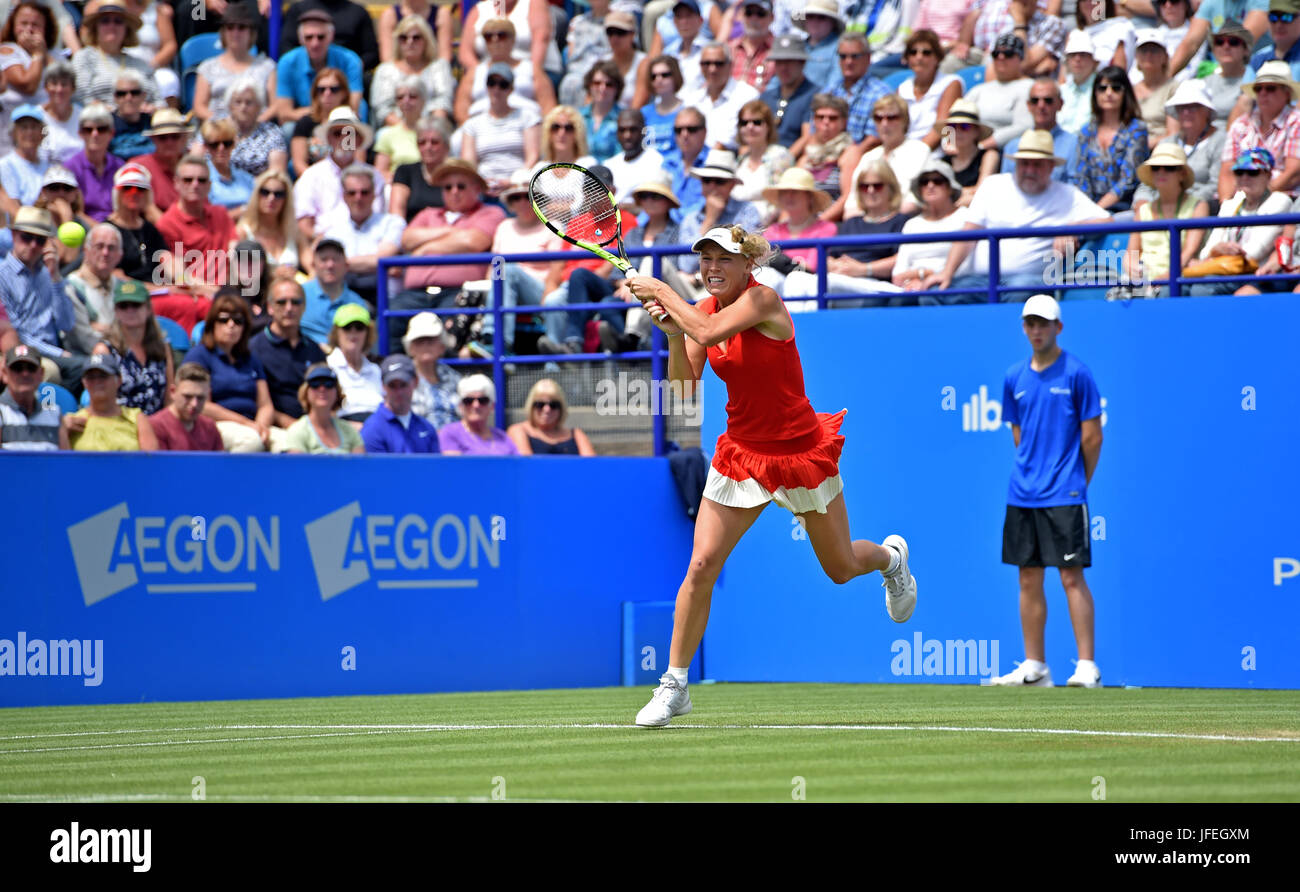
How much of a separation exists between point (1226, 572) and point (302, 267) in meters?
8.09

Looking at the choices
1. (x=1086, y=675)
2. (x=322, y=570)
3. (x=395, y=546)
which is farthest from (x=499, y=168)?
(x=1086, y=675)

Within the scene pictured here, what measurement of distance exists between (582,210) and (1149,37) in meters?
7.61

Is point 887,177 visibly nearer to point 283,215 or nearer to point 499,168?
point 499,168

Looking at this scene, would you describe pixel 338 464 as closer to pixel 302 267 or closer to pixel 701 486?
pixel 701 486

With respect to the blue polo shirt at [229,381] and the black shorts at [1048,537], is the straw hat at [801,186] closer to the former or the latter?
the black shorts at [1048,537]

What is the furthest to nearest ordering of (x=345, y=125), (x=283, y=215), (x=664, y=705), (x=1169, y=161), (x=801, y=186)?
(x=345, y=125)
(x=283, y=215)
(x=801, y=186)
(x=1169, y=161)
(x=664, y=705)

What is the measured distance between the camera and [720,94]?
60.8 ft

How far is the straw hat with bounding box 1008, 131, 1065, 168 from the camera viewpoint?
14883 millimetres

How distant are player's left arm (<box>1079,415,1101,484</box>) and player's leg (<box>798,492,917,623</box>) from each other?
2.79 metres

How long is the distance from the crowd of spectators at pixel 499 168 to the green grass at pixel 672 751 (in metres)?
3.32

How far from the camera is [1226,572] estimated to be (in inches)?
520

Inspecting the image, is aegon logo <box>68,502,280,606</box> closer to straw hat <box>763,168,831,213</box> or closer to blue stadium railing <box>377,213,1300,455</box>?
blue stadium railing <box>377,213,1300,455</box>

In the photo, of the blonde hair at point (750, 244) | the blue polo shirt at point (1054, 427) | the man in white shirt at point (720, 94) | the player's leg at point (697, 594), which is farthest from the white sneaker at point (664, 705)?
the man in white shirt at point (720, 94)

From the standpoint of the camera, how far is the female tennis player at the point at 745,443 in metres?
9.27
